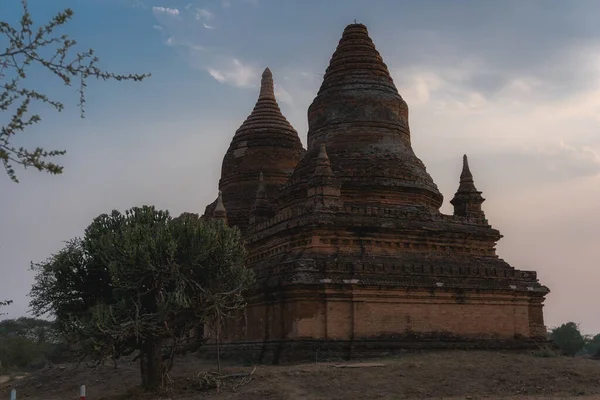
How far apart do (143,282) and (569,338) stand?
54.7 m

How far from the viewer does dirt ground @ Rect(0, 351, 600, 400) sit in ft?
54.1

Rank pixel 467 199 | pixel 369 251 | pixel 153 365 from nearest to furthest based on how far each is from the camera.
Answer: pixel 153 365 → pixel 369 251 → pixel 467 199

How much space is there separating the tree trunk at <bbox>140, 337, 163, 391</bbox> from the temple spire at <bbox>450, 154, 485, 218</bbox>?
15075 mm

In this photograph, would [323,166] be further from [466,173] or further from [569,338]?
[569,338]

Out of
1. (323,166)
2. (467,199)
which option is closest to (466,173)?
(467,199)

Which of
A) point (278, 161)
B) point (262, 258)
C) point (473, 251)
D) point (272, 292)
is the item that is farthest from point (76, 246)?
point (278, 161)

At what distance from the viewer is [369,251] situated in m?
23.2

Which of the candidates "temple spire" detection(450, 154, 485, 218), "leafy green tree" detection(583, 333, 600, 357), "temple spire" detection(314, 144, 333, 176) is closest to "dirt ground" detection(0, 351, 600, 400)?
"temple spire" detection(314, 144, 333, 176)

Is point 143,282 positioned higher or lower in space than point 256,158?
lower

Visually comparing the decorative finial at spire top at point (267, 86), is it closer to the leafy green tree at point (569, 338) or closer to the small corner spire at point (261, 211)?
the small corner spire at point (261, 211)

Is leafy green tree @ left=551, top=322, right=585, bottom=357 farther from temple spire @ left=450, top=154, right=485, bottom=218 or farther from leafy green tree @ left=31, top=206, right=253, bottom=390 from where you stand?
leafy green tree @ left=31, top=206, right=253, bottom=390

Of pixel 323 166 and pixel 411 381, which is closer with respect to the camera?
pixel 411 381

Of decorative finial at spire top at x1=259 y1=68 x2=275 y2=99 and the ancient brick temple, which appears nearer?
the ancient brick temple

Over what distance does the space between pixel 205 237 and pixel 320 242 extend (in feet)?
20.4
